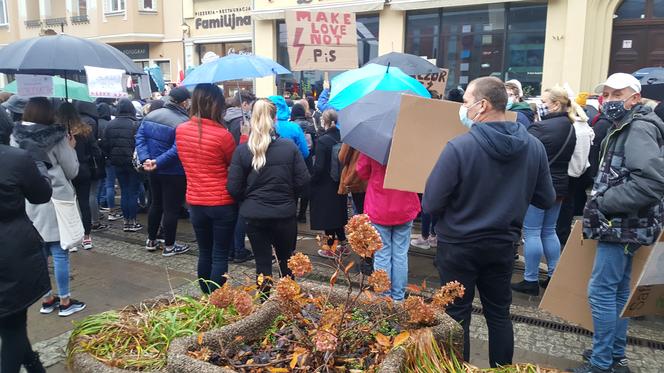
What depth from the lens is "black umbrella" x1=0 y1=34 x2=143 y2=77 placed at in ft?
16.0

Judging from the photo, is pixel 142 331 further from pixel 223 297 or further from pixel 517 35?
pixel 517 35

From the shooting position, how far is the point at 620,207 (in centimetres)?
323

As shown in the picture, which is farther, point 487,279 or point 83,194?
point 83,194

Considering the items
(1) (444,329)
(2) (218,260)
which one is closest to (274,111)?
(2) (218,260)

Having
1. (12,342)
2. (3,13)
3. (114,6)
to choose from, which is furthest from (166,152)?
(3,13)

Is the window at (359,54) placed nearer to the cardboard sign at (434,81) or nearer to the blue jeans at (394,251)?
the cardboard sign at (434,81)

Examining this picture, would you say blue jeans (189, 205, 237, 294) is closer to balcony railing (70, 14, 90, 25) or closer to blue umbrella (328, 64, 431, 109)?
blue umbrella (328, 64, 431, 109)

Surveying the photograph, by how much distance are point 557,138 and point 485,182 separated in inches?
88.8

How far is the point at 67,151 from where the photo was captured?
183 inches

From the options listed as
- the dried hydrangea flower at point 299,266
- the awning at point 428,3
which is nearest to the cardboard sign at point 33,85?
the dried hydrangea flower at point 299,266

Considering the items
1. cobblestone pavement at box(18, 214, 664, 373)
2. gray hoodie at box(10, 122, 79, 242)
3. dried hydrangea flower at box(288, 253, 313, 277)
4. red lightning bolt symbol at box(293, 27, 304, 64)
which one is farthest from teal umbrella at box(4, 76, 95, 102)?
dried hydrangea flower at box(288, 253, 313, 277)

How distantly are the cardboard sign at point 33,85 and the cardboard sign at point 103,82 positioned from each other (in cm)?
65

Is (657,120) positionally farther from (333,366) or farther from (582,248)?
(333,366)

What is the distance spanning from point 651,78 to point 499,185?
5681 mm
